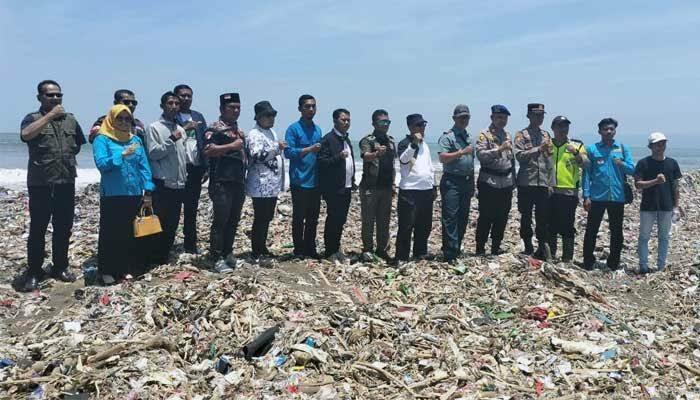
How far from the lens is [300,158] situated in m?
7.71

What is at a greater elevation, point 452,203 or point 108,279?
point 452,203

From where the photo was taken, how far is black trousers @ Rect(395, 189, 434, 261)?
8.09m

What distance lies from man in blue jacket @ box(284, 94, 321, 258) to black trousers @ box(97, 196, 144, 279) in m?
2.00

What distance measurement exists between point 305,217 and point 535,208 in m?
3.37

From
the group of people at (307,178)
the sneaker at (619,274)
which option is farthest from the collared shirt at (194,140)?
the sneaker at (619,274)

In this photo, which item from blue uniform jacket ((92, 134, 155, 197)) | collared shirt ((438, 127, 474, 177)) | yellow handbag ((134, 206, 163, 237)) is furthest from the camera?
collared shirt ((438, 127, 474, 177))

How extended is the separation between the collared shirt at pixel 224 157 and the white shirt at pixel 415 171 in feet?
7.11

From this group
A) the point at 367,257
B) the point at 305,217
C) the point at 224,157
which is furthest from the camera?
the point at 367,257

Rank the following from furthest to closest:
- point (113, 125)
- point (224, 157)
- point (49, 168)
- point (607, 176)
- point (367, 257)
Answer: point (607, 176) → point (367, 257) → point (224, 157) → point (49, 168) → point (113, 125)

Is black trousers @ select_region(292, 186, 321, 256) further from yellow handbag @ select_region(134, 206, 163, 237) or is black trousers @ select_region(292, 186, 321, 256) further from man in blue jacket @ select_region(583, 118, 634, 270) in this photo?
man in blue jacket @ select_region(583, 118, 634, 270)

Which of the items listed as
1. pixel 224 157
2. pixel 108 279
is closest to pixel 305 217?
pixel 224 157

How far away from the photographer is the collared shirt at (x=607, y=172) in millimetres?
8375

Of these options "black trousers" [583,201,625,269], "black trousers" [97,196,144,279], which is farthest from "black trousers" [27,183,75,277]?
"black trousers" [583,201,625,269]

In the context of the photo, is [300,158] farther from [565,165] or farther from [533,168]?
[565,165]
